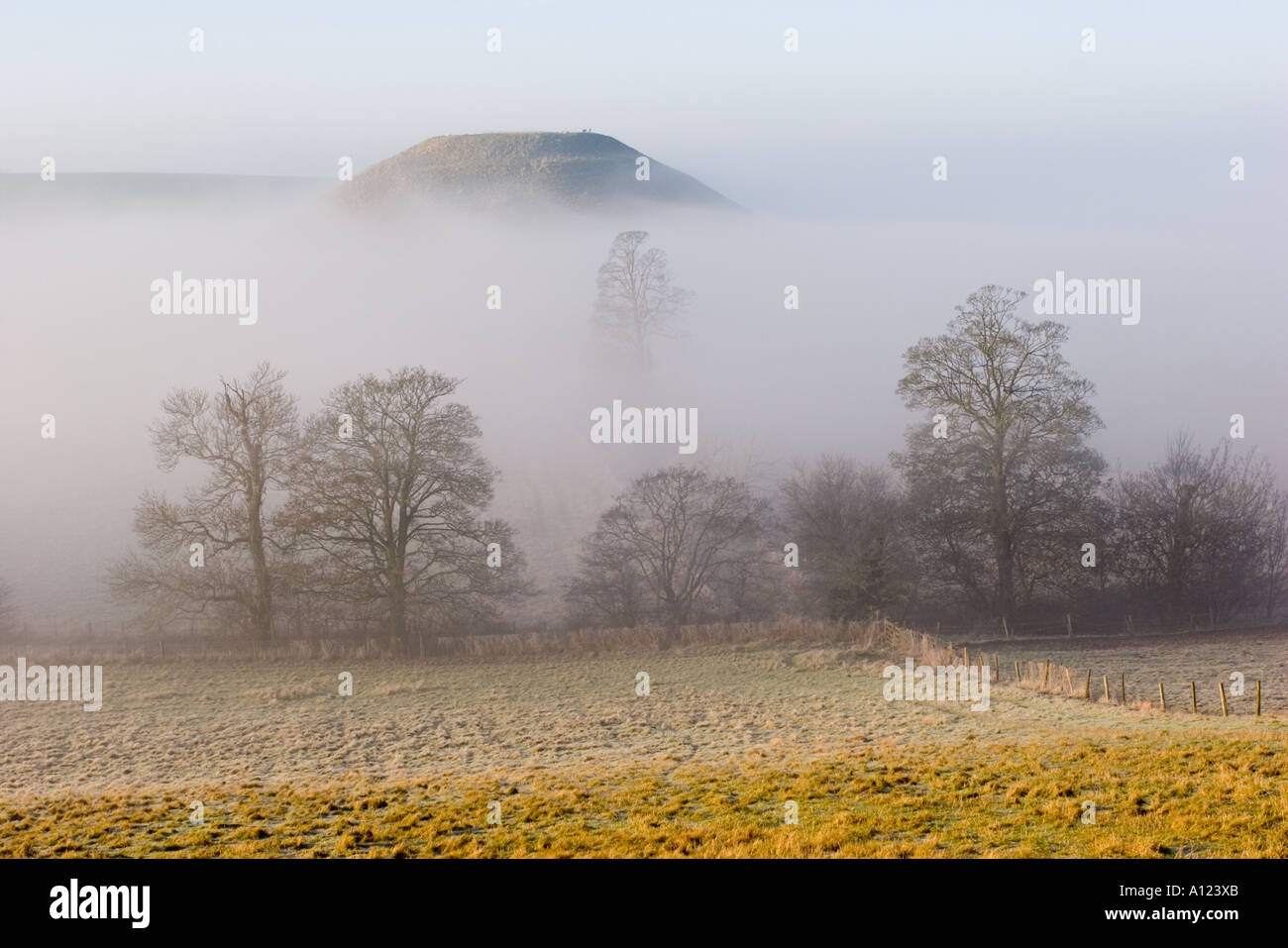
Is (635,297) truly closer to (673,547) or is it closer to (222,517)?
(673,547)

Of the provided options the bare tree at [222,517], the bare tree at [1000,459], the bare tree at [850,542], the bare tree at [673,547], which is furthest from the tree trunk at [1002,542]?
the bare tree at [222,517]

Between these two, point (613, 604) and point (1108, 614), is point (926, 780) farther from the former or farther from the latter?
point (1108, 614)

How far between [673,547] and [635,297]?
4351 cm

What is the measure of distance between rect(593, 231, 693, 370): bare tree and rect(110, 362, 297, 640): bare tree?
4629 centimetres

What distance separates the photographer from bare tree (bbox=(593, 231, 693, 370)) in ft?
323

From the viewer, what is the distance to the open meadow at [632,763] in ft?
63.1

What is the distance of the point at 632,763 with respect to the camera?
2872 centimetres

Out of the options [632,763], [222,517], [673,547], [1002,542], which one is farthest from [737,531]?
[632,763]

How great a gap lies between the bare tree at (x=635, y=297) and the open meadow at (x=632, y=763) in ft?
183

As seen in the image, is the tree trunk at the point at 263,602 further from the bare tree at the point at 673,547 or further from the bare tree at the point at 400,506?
the bare tree at the point at 673,547

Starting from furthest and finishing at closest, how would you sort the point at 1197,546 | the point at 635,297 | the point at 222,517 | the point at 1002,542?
the point at 635,297
the point at 1197,546
the point at 1002,542
the point at 222,517

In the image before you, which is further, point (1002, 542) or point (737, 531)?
point (737, 531)
